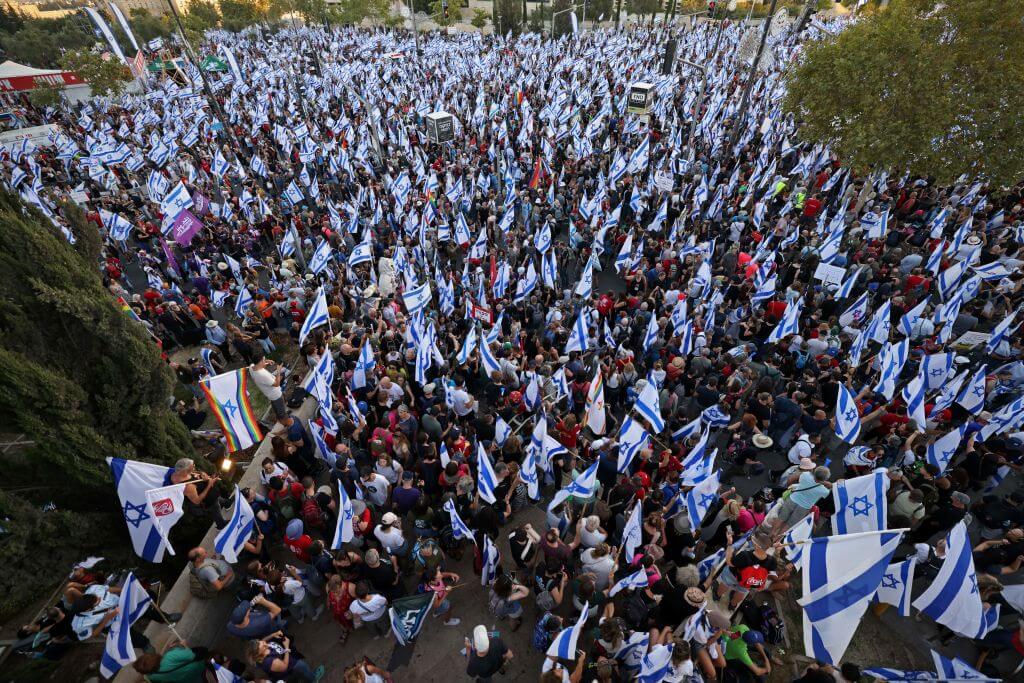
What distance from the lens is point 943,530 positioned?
7.38 metres

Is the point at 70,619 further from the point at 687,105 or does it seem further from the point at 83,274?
the point at 687,105

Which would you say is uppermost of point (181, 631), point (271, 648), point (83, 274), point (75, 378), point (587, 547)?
point (83, 274)

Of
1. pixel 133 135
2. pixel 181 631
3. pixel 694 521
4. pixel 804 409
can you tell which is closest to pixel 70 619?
pixel 181 631

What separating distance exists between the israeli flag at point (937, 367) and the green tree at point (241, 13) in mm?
107073

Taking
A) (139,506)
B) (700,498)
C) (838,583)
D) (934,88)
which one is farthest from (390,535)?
(934,88)

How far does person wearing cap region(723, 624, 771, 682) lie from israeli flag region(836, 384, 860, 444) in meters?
4.12

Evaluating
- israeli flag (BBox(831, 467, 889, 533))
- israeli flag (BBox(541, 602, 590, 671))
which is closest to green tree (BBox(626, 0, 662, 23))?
israeli flag (BBox(831, 467, 889, 533))

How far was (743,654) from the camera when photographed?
18.0ft

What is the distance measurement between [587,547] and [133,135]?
111 ft

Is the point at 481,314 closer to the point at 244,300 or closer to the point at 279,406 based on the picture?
the point at 279,406

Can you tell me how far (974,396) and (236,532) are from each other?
40.2ft

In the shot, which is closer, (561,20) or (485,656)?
(485,656)

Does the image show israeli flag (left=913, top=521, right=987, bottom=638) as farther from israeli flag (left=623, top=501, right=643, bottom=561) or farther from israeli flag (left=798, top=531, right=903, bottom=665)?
israeli flag (left=623, top=501, right=643, bottom=561)

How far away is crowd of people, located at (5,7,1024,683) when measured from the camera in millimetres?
6176
